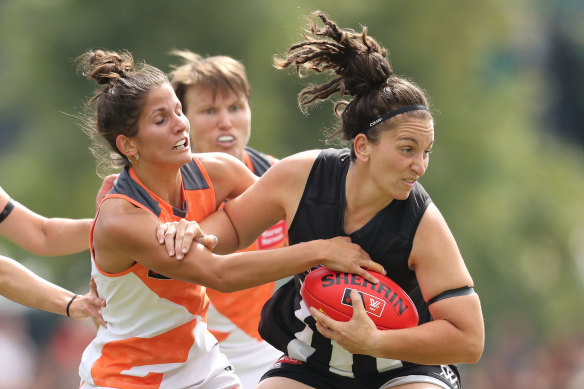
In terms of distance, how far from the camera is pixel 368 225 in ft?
17.4

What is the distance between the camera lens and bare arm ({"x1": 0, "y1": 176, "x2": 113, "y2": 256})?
6219 mm

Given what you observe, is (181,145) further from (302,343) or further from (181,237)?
(302,343)

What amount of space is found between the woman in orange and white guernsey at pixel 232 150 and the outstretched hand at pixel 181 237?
1492 millimetres

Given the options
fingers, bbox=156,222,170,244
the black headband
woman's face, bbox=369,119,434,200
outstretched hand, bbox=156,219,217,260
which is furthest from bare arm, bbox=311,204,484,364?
fingers, bbox=156,222,170,244

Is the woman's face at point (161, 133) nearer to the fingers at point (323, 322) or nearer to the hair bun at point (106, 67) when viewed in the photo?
the hair bun at point (106, 67)

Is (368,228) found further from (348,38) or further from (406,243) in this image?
(348,38)

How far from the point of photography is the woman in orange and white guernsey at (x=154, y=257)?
5168 mm

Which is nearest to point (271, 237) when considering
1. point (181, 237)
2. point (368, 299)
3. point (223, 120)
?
point (223, 120)

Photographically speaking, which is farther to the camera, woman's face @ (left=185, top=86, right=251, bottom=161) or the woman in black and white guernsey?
woman's face @ (left=185, top=86, right=251, bottom=161)

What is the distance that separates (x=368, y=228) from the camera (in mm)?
5293

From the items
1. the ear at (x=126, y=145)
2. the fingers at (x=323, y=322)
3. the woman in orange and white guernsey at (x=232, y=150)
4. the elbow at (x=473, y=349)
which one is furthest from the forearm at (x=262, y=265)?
the woman in orange and white guernsey at (x=232, y=150)

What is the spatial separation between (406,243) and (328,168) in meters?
0.61

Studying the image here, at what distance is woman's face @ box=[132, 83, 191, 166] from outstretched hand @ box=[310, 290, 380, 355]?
Answer: 114 centimetres

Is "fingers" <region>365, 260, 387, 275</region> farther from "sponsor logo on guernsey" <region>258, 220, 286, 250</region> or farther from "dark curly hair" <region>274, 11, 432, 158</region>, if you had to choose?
"sponsor logo on guernsey" <region>258, 220, 286, 250</region>
